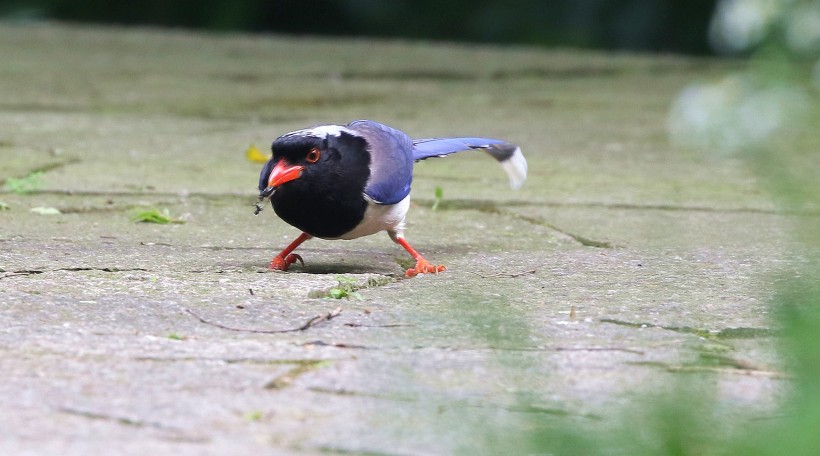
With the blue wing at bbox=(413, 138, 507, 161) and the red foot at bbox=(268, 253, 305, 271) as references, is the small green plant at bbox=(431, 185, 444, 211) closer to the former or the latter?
the blue wing at bbox=(413, 138, 507, 161)

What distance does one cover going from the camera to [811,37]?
1455 mm

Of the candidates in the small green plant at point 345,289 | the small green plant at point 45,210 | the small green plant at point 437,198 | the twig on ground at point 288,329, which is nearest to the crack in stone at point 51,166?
A: the small green plant at point 45,210

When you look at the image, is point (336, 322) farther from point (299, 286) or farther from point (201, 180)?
point (201, 180)

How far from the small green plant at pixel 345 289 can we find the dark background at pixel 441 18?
259 inches

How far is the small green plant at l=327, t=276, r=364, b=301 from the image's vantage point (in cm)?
251

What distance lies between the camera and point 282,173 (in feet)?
9.48

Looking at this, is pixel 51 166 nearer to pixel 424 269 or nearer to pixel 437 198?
pixel 437 198

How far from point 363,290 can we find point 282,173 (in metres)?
0.43

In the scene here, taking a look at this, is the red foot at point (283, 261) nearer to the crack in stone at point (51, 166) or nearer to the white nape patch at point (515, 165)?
the white nape patch at point (515, 165)

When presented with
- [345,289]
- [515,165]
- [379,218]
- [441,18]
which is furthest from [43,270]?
[441,18]

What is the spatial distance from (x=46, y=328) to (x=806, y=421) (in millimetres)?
1382

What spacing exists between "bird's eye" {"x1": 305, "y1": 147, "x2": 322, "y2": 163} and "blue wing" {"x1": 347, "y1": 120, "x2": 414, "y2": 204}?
145mm

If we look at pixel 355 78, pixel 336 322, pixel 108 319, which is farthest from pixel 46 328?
pixel 355 78

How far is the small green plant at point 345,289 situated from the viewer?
8.25 ft
